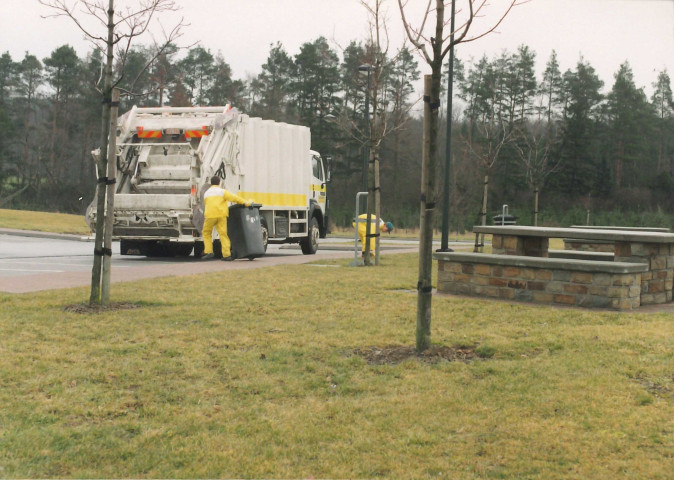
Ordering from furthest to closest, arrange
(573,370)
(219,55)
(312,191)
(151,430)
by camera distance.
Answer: (219,55) < (312,191) < (573,370) < (151,430)

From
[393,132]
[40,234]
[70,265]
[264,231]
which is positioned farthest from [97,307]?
[393,132]

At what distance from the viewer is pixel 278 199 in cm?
1902

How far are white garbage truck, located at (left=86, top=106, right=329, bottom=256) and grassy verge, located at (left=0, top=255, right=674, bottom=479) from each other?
7.44 meters

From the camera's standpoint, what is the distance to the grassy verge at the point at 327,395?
402 cm

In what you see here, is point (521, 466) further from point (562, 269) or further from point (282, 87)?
point (282, 87)

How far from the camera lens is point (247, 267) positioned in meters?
14.4

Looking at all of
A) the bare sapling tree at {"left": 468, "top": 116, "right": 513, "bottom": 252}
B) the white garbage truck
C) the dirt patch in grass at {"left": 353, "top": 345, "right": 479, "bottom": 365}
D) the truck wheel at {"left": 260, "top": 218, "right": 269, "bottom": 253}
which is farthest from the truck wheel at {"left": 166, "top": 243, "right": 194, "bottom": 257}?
the dirt patch in grass at {"left": 353, "top": 345, "right": 479, "bottom": 365}

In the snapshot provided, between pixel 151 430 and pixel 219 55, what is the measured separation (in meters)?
63.2

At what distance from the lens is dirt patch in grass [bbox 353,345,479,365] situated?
6.21 m

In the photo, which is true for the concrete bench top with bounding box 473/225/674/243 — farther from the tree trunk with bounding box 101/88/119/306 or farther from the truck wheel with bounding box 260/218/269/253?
the truck wheel with bounding box 260/218/269/253

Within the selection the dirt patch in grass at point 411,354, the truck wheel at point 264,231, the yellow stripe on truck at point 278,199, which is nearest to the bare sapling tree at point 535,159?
the yellow stripe on truck at point 278,199

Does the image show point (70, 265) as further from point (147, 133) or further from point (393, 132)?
point (393, 132)

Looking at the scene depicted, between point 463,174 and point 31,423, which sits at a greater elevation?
point 463,174

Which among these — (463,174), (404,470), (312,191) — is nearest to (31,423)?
(404,470)
